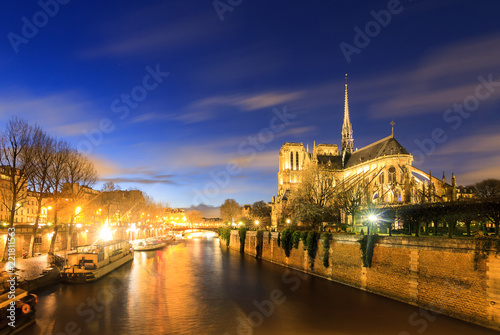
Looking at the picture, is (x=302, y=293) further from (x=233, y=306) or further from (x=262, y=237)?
(x=262, y=237)

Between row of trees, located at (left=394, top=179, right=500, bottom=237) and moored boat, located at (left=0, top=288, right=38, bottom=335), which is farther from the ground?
row of trees, located at (left=394, top=179, right=500, bottom=237)

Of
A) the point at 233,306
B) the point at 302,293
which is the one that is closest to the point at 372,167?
the point at 302,293

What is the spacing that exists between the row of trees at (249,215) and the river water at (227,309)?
4805 centimetres

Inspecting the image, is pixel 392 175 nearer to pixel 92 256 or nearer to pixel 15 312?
pixel 92 256

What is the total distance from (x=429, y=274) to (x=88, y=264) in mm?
27307

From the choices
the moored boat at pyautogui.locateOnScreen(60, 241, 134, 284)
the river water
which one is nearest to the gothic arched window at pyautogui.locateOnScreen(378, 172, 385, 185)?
the river water

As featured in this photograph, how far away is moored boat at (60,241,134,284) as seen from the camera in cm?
2998

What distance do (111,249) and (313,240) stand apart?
72.7ft

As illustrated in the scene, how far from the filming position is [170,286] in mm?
31703

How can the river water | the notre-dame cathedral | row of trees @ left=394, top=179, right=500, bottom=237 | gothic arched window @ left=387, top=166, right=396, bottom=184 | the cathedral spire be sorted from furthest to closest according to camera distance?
the cathedral spire < gothic arched window @ left=387, top=166, right=396, bottom=184 < the notre-dame cathedral < row of trees @ left=394, top=179, right=500, bottom=237 < the river water

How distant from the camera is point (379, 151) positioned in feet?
235

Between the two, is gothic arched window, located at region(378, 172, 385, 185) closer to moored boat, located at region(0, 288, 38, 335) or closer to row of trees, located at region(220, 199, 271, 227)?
row of trees, located at region(220, 199, 271, 227)

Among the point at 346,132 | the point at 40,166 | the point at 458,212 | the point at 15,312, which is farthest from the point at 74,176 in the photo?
the point at 346,132

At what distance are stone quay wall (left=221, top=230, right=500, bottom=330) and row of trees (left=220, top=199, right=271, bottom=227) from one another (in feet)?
166
